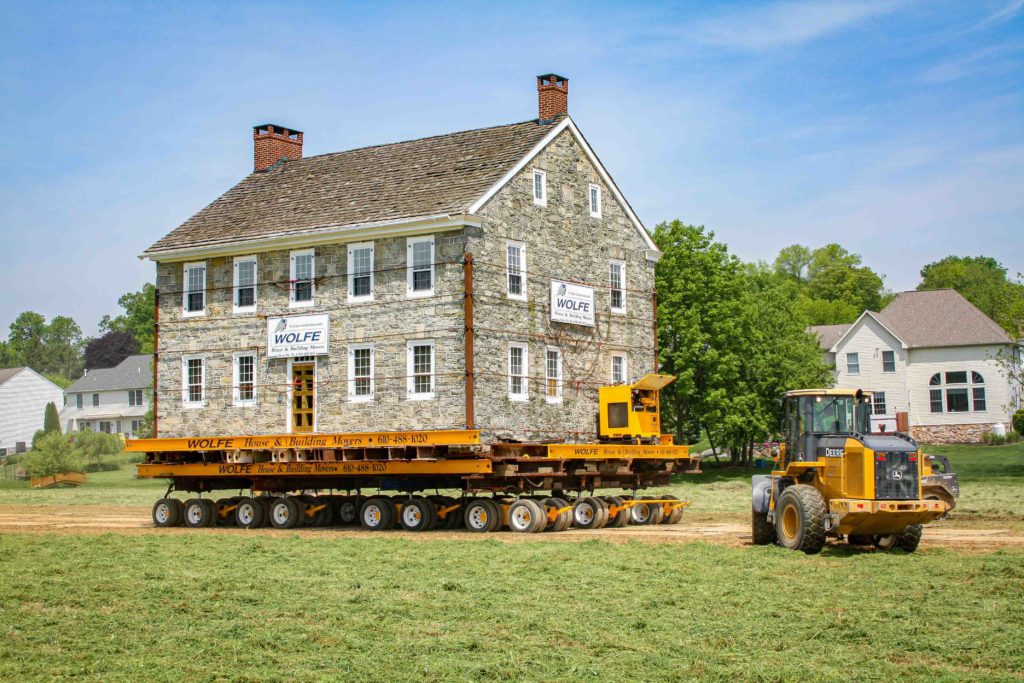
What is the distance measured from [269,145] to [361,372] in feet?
40.7

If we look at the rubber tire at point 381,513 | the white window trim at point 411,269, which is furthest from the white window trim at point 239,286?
the rubber tire at point 381,513

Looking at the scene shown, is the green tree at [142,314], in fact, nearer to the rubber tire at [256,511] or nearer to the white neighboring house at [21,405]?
the white neighboring house at [21,405]

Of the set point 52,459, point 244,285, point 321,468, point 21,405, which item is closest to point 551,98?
point 244,285

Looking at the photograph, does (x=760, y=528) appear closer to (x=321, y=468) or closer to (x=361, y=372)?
(x=321, y=468)

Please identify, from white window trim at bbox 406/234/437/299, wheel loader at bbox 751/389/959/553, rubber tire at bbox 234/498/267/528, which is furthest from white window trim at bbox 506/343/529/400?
wheel loader at bbox 751/389/959/553

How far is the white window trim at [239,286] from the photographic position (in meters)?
34.6

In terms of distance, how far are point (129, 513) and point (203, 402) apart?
6.58 meters

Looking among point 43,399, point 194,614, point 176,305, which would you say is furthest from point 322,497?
point 43,399

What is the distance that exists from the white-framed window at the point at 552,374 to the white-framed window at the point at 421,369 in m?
3.35

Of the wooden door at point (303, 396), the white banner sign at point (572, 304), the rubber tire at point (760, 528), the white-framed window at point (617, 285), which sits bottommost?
the rubber tire at point (760, 528)

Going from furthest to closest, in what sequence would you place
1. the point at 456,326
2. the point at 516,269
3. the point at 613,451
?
1. the point at 516,269
2. the point at 456,326
3. the point at 613,451

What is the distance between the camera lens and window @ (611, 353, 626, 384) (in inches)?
1384

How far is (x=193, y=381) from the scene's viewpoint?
35.5 m

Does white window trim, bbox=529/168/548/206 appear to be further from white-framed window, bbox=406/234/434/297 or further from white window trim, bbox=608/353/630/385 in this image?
white window trim, bbox=608/353/630/385
